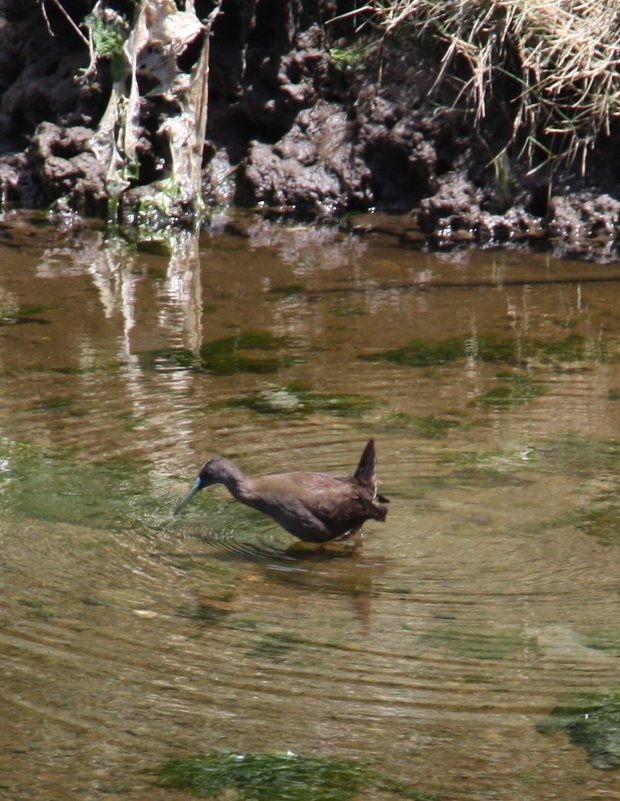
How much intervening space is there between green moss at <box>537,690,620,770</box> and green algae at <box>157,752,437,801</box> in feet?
1.79

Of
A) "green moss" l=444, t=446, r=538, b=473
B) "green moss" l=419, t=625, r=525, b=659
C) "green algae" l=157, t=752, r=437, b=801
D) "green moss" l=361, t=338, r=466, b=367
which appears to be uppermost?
"green moss" l=361, t=338, r=466, b=367

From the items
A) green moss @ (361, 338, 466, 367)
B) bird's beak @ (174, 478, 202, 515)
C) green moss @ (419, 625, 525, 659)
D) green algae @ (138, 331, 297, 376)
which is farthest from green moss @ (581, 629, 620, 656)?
green algae @ (138, 331, 297, 376)

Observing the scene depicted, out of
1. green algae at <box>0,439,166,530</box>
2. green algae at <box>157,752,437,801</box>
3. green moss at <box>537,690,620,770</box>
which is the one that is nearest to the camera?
green algae at <box>157,752,437,801</box>

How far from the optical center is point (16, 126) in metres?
13.8

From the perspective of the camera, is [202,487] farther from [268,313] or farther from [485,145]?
[485,145]

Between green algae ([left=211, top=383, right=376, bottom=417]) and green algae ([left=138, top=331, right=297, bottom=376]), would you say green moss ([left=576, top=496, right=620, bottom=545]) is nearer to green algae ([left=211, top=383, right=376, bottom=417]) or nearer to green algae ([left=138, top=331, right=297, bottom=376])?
green algae ([left=211, top=383, right=376, bottom=417])

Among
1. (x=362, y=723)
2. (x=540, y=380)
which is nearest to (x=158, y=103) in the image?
(x=540, y=380)

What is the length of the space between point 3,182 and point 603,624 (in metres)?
9.71

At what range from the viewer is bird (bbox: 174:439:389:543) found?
19.3 feet

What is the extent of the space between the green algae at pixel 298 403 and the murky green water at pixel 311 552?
0.8 inches

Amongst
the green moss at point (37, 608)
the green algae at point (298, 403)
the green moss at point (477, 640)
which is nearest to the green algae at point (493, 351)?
the green algae at point (298, 403)

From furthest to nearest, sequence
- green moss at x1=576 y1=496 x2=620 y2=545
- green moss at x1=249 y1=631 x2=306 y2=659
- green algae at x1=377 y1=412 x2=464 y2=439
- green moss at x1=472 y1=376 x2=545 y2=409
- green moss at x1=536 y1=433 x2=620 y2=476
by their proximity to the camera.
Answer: green moss at x1=472 y1=376 x2=545 y2=409 < green algae at x1=377 y1=412 x2=464 y2=439 < green moss at x1=536 y1=433 x2=620 y2=476 < green moss at x1=576 y1=496 x2=620 y2=545 < green moss at x1=249 y1=631 x2=306 y2=659

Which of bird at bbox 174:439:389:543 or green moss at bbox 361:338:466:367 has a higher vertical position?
green moss at bbox 361:338:466:367

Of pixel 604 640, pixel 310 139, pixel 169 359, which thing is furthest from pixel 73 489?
pixel 310 139
